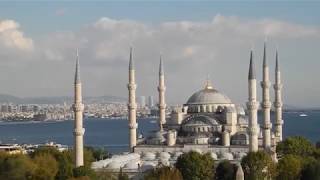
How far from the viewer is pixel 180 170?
29172 mm

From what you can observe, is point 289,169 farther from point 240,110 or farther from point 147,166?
point 240,110

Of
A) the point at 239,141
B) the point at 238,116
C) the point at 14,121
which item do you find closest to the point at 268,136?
the point at 239,141

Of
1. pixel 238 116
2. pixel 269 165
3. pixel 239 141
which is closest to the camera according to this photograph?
pixel 269 165

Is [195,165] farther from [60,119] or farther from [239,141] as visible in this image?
[60,119]

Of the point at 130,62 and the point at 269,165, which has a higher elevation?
the point at 130,62

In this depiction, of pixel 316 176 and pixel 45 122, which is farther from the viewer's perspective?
pixel 45 122

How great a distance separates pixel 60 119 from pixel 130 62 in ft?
497

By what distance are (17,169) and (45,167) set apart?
110 centimetres

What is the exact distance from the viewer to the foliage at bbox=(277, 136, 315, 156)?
111ft

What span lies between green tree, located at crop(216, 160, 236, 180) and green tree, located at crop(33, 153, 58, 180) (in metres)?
6.68

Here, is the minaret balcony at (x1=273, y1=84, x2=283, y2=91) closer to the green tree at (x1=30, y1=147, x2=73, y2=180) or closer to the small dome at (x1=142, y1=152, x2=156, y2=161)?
the small dome at (x1=142, y1=152, x2=156, y2=161)

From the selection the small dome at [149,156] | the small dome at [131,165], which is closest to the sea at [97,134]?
the small dome at [149,156]

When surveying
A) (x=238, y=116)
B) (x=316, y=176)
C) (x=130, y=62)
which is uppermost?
(x=130, y=62)

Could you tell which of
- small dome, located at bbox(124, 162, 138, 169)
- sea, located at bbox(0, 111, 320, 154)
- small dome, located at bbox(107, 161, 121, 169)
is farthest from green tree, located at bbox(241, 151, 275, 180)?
sea, located at bbox(0, 111, 320, 154)
